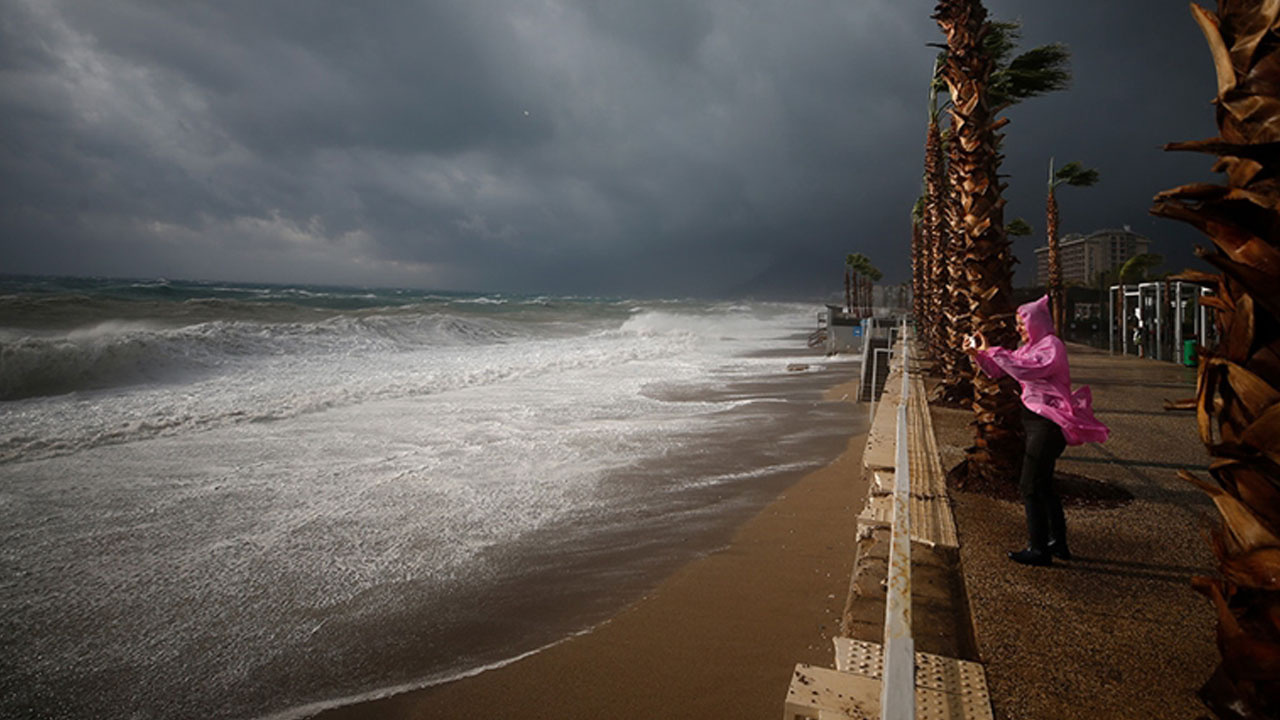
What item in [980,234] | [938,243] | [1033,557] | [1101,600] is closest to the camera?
[1101,600]

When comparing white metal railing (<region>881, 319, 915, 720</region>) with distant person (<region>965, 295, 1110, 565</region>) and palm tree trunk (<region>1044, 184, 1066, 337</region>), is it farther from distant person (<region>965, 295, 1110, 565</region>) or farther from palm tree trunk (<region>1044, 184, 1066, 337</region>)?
palm tree trunk (<region>1044, 184, 1066, 337</region>)

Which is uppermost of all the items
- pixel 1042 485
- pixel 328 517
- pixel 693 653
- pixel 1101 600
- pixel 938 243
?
pixel 938 243

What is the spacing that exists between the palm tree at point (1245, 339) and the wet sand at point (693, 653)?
2.14 meters

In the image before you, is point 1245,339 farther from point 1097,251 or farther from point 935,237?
point 1097,251

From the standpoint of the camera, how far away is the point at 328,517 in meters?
5.63

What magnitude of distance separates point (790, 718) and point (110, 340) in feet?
61.0

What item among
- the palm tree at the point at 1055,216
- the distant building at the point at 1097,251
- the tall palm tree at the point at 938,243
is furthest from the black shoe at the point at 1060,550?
the distant building at the point at 1097,251

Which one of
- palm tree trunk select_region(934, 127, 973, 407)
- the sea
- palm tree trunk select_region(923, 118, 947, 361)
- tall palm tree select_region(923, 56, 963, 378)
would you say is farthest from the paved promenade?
palm tree trunk select_region(923, 118, 947, 361)

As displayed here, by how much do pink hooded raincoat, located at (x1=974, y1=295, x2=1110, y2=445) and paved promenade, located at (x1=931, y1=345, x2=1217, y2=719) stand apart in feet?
2.37

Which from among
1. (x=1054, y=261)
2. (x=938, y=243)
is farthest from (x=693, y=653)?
(x=1054, y=261)

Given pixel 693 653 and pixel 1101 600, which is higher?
pixel 1101 600

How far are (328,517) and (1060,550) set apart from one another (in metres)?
5.75

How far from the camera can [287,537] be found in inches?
204

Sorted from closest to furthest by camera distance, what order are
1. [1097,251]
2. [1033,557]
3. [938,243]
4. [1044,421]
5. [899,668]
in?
1. [899,668]
2. [1033,557]
3. [1044,421]
4. [938,243]
5. [1097,251]
